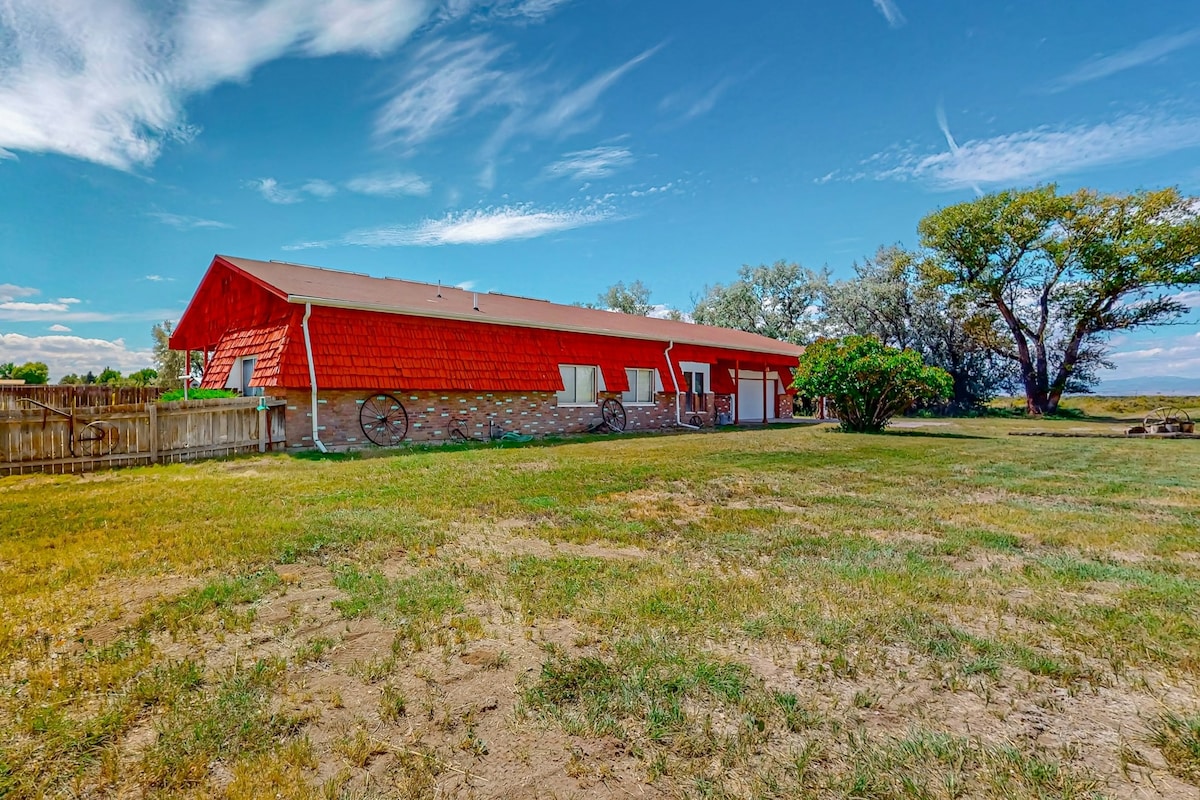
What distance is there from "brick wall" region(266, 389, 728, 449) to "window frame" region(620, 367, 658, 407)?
0.22 metres

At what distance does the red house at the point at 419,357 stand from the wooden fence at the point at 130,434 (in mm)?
837

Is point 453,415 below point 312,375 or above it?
below

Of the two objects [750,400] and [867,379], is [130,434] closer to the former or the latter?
[867,379]

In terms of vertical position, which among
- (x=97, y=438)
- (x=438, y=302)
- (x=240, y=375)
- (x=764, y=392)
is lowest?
(x=97, y=438)

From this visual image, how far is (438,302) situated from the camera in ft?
50.1

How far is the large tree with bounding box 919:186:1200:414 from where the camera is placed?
26.0 meters

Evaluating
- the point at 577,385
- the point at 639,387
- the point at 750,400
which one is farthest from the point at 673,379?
the point at 750,400

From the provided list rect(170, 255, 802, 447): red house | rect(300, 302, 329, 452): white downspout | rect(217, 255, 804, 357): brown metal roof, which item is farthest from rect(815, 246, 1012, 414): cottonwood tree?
rect(300, 302, 329, 452): white downspout

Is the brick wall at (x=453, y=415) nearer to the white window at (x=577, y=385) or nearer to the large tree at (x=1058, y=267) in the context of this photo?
the white window at (x=577, y=385)

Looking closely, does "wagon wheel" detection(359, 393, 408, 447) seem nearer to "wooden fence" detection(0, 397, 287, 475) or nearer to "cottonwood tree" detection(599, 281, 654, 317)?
"wooden fence" detection(0, 397, 287, 475)

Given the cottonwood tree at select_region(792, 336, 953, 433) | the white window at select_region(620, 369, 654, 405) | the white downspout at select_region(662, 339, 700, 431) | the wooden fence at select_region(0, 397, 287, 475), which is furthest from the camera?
the white downspout at select_region(662, 339, 700, 431)

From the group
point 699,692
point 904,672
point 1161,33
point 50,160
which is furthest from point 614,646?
point 50,160

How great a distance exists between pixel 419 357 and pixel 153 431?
17.9 ft

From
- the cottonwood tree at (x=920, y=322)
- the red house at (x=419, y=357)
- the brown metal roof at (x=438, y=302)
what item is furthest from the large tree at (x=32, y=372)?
the cottonwood tree at (x=920, y=322)
